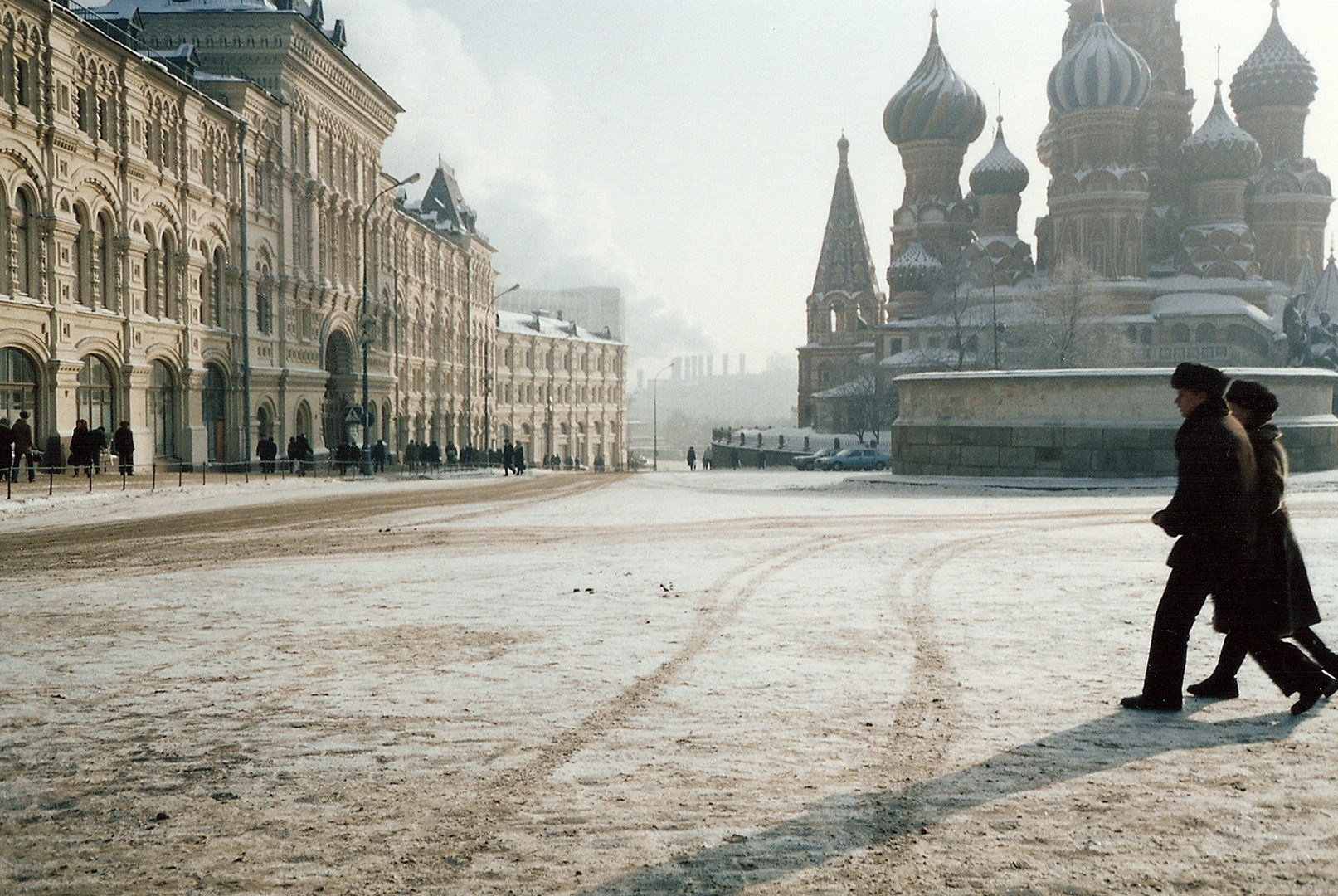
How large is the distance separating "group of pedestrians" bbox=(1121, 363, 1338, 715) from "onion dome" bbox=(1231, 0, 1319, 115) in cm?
9099

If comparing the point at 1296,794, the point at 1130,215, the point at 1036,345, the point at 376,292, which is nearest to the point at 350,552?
the point at 1296,794

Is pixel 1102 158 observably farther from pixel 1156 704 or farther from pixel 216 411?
pixel 1156 704

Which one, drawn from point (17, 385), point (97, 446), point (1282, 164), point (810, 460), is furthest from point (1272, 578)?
point (1282, 164)

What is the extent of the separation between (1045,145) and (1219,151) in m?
12.5

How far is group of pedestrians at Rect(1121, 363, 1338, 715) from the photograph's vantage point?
5750mm

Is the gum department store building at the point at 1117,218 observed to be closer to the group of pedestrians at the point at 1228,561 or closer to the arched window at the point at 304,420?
the arched window at the point at 304,420

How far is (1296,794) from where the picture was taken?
475cm

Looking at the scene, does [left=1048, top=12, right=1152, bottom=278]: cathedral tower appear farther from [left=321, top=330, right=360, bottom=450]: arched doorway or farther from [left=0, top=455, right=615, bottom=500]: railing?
[left=0, top=455, right=615, bottom=500]: railing

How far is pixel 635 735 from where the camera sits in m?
5.60

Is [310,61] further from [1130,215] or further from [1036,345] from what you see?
[1130,215]

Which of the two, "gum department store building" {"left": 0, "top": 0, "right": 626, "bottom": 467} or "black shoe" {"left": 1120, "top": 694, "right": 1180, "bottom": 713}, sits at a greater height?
"gum department store building" {"left": 0, "top": 0, "right": 626, "bottom": 467}

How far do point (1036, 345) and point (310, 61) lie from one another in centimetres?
4357

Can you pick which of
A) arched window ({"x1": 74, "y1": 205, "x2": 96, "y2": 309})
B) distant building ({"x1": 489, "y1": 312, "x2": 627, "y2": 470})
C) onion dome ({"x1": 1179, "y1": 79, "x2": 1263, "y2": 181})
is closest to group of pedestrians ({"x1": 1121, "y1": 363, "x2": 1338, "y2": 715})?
arched window ({"x1": 74, "y1": 205, "x2": 96, "y2": 309})

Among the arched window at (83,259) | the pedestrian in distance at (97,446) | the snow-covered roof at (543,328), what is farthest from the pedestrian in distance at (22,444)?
the snow-covered roof at (543,328)
